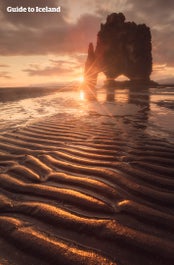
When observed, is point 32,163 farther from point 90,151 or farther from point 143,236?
point 143,236

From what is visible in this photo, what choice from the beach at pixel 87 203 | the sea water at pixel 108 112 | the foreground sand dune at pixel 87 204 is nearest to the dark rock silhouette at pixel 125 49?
the sea water at pixel 108 112

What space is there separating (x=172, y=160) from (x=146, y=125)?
367cm

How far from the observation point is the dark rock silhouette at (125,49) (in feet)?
266

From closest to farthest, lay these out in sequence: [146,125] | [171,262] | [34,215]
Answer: [171,262]
[34,215]
[146,125]

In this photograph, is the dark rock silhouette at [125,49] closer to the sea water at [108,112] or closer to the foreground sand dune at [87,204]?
the sea water at [108,112]

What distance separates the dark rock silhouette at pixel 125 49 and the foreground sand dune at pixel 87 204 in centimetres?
7785

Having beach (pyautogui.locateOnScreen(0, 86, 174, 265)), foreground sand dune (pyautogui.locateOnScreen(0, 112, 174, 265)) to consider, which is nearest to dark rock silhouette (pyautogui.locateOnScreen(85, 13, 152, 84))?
beach (pyautogui.locateOnScreen(0, 86, 174, 265))

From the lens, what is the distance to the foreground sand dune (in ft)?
6.15

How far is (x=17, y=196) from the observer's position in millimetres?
2863

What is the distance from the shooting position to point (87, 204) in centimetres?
257

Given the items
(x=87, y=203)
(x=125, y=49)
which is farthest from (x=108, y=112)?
(x=125, y=49)

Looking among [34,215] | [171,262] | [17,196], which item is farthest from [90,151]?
[171,262]

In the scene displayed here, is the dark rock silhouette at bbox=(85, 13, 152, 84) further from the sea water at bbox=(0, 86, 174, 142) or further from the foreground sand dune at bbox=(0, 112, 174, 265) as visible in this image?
the foreground sand dune at bbox=(0, 112, 174, 265)

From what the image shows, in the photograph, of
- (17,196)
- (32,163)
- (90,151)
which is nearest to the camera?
(17,196)
